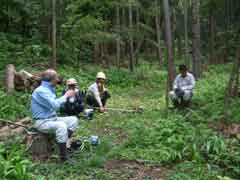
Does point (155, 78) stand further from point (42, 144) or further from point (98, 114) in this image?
point (42, 144)

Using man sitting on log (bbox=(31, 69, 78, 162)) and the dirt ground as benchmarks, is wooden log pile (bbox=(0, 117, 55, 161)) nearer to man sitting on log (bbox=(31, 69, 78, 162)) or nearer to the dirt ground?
man sitting on log (bbox=(31, 69, 78, 162))

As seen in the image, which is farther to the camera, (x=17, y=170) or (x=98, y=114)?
(x=98, y=114)

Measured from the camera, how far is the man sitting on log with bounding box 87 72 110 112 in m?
11.6

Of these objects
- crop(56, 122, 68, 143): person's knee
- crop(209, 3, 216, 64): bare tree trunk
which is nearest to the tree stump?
crop(56, 122, 68, 143): person's knee

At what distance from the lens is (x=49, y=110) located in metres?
7.12

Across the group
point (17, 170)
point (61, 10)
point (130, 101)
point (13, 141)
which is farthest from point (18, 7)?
point (17, 170)

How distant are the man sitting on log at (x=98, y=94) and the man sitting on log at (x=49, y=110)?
4.37m

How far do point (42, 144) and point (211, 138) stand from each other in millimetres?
3086

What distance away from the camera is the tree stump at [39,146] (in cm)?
724

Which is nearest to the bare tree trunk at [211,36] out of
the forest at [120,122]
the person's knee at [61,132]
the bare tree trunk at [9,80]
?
the forest at [120,122]

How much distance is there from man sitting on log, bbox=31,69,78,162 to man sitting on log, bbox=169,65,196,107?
16.9 ft

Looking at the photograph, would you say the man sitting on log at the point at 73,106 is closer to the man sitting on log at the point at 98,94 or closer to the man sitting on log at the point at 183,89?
the man sitting on log at the point at 98,94

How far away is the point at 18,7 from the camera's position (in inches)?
858

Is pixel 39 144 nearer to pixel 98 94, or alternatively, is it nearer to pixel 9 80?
pixel 98 94
